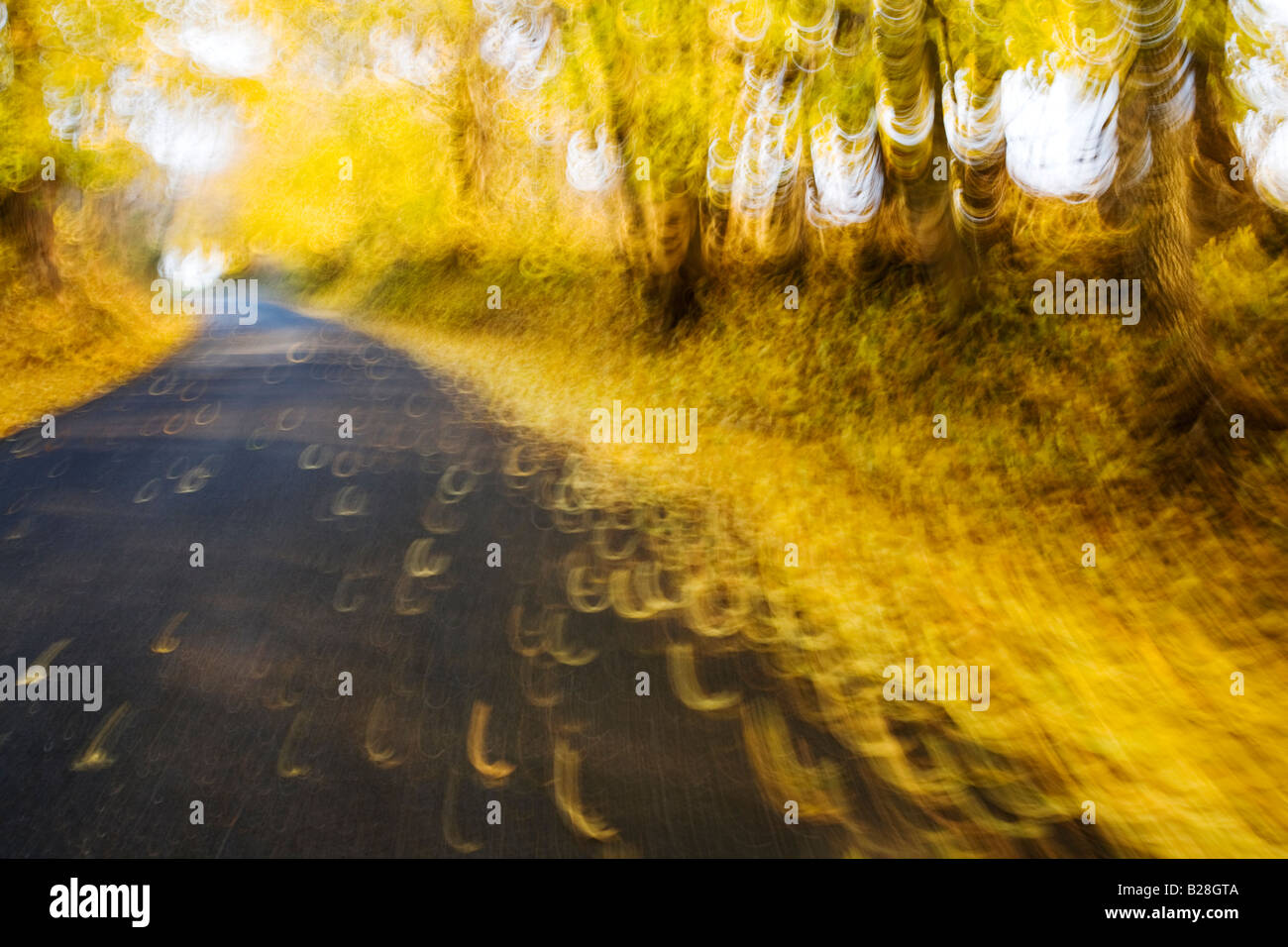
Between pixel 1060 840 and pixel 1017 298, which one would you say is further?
pixel 1017 298

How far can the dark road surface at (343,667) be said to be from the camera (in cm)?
381

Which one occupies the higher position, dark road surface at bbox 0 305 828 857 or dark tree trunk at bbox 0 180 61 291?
dark tree trunk at bbox 0 180 61 291

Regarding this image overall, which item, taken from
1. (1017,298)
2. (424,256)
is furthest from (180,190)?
(1017,298)

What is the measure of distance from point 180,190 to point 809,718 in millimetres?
38265

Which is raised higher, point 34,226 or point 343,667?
point 34,226

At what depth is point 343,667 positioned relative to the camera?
5125 mm

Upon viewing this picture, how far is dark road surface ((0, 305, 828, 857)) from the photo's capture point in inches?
150

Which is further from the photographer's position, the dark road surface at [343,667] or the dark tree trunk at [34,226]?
the dark tree trunk at [34,226]

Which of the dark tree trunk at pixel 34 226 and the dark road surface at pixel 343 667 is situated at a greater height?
the dark tree trunk at pixel 34 226

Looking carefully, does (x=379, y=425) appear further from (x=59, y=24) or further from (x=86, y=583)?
(x=59, y=24)

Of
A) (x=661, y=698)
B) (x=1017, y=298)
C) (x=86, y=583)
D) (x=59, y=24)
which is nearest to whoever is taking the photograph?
(x=661, y=698)

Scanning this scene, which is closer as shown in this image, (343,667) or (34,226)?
(343,667)

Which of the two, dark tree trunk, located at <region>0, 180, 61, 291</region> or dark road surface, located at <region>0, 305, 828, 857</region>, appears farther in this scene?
dark tree trunk, located at <region>0, 180, 61, 291</region>
